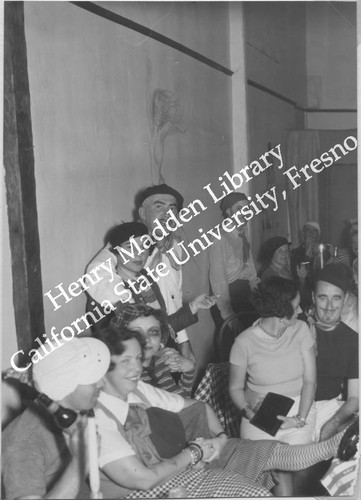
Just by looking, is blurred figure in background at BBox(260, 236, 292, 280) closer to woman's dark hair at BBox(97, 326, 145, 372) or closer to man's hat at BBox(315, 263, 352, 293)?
man's hat at BBox(315, 263, 352, 293)

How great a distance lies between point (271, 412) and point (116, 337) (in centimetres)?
35

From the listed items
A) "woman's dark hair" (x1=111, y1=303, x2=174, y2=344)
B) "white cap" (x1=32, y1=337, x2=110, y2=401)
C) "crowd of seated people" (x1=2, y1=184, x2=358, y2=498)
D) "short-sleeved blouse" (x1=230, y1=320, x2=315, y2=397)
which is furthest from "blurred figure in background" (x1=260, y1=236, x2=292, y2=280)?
"white cap" (x1=32, y1=337, x2=110, y2=401)

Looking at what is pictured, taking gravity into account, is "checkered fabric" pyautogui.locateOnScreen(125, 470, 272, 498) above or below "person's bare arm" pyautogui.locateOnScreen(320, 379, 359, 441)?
below

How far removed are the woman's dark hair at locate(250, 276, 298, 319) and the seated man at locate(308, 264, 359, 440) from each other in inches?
1.9

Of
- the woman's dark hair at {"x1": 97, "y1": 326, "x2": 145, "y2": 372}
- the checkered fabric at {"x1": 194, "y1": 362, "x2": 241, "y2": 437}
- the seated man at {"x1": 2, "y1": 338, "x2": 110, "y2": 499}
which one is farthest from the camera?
the checkered fabric at {"x1": 194, "y1": 362, "x2": 241, "y2": 437}

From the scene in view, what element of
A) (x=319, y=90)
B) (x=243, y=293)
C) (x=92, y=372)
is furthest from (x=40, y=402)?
(x=319, y=90)

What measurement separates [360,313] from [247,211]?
294mm

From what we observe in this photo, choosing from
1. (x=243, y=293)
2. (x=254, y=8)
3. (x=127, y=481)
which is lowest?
(x=127, y=481)

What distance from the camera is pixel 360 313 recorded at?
4.58ft

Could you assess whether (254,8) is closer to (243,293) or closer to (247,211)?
(247,211)

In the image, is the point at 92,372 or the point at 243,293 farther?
the point at 243,293

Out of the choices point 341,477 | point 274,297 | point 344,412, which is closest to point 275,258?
point 274,297

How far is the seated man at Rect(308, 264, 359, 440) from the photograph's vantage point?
4.56 ft

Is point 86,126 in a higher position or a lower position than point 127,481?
higher
